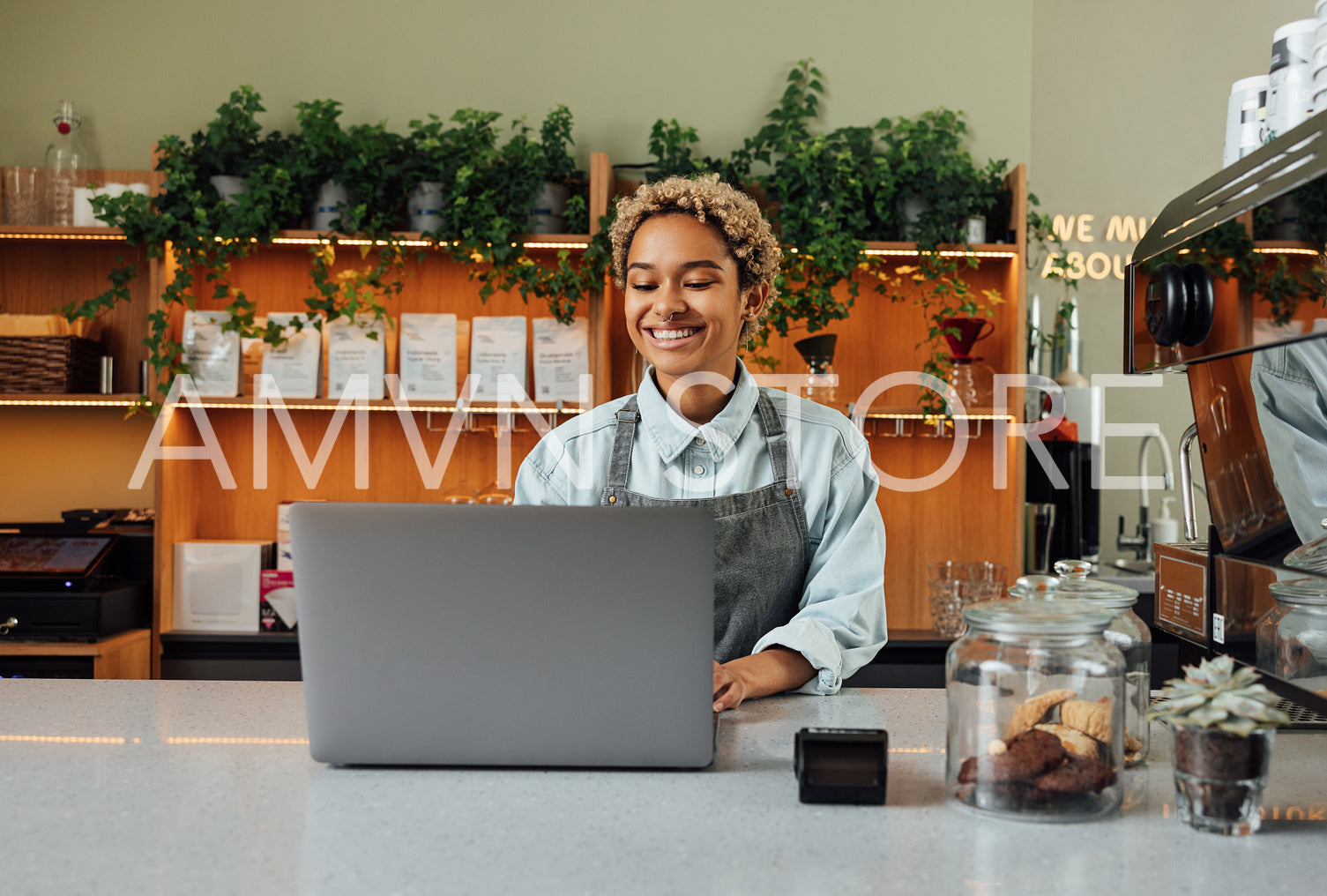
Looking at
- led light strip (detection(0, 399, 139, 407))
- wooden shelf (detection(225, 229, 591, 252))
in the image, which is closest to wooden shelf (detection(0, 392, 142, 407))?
led light strip (detection(0, 399, 139, 407))

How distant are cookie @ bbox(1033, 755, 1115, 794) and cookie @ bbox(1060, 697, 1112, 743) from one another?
0.07 feet

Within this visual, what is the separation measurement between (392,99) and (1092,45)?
239cm

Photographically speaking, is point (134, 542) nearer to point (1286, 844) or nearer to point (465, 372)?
point (465, 372)

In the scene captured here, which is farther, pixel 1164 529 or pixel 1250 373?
pixel 1164 529

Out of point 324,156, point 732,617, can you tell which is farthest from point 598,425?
point 324,156

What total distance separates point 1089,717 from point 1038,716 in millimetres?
40

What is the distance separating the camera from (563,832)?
793mm

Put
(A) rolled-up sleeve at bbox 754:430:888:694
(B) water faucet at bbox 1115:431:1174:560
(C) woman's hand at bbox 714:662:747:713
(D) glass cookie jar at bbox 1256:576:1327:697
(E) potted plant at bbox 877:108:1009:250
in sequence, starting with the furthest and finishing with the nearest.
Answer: (B) water faucet at bbox 1115:431:1174:560 < (E) potted plant at bbox 877:108:1009:250 < (A) rolled-up sleeve at bbox 754:430:888:694 < (C) woman's hand at bbox 714:662:747:713 < (D) glass cookie jar at bbox 1256:576:1327:697

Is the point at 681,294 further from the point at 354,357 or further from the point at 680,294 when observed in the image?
the point at 354,357

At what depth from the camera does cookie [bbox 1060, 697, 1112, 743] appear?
82 cm

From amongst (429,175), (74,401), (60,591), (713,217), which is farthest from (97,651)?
(713,217)

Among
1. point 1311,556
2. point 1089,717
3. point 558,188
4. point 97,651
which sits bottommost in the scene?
point 97,651

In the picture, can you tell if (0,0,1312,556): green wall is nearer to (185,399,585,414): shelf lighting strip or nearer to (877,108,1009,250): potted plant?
(877,108,1009,250): potted plant

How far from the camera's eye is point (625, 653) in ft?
2.87
